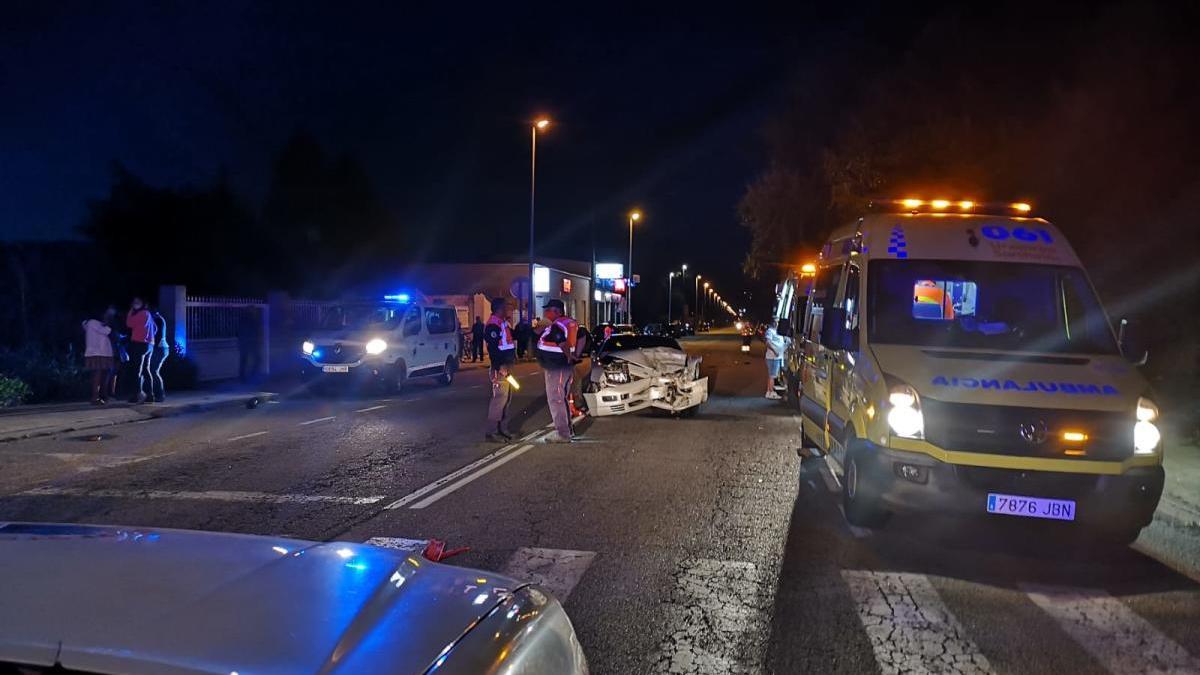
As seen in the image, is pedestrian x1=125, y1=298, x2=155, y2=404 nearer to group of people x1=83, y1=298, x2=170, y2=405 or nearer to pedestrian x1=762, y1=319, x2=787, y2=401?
group of people x1=83, y1=298, x2=170, y2=405

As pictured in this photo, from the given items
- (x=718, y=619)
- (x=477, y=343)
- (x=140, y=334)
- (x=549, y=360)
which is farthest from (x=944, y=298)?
(x=477, y=343)

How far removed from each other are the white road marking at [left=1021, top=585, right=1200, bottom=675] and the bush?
1565 cm

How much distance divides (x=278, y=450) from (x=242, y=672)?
10.2 m

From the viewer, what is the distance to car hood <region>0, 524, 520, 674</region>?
2018 millimetres

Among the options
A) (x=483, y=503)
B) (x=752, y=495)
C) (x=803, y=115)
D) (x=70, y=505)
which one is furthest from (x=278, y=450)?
(x=803, y=115)

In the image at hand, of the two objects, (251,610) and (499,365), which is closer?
(251,610)

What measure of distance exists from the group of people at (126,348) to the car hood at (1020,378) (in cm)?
1310

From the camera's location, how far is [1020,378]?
21.9 feet

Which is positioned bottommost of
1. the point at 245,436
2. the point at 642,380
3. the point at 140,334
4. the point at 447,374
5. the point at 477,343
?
the point at 245,436

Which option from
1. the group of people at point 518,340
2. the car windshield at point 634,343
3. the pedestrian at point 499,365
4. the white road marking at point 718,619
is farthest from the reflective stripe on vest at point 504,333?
the group of people at point 518,340

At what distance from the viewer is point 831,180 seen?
71.9 feet

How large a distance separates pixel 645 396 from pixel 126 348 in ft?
30.2

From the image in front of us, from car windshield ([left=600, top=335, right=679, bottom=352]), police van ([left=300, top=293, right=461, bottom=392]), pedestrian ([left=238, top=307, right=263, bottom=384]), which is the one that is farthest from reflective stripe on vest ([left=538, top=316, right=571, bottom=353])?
pedestrian ([left=238, top=307, right=263, bottom=384])

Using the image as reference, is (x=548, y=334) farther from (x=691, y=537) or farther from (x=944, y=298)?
(x=944, y=298)
